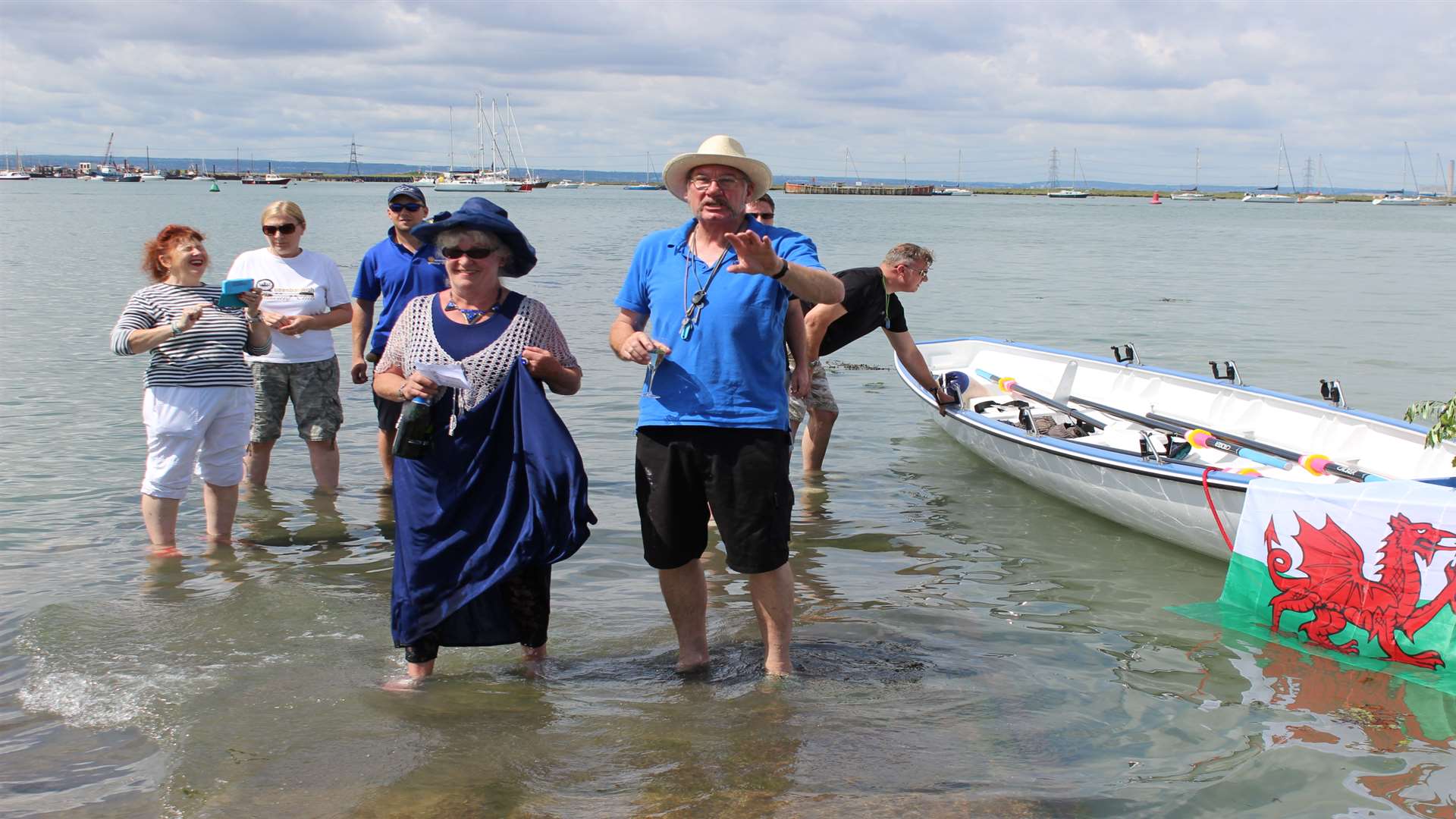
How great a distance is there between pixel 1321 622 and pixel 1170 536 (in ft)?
6.42

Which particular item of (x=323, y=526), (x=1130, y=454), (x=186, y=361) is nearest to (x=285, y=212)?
(x=186, y=361)

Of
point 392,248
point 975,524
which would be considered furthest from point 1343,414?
point 392,248

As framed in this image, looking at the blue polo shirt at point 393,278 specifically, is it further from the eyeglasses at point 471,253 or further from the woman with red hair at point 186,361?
the eyeglasses at point 471,253

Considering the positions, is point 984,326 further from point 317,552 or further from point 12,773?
point 12,773

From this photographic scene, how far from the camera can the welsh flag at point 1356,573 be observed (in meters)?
5.44

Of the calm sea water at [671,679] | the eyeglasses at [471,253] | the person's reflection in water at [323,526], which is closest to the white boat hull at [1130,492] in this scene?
the calm sea water at [671,679]

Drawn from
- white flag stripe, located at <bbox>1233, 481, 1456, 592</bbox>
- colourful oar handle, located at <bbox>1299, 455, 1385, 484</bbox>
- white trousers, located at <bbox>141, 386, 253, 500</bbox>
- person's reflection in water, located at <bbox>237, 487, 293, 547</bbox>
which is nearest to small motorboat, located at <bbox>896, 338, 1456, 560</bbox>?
colourful oar handle, located at <bbox>1299, 455, 1385, 484</bbox>

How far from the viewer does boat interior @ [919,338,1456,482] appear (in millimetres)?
7957

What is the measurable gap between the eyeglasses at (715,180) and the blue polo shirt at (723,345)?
0.48ft

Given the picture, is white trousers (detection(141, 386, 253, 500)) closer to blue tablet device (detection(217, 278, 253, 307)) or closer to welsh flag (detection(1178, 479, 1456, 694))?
blue tablet device (detection(217, 278, 253, 307))

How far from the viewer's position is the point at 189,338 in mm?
6500

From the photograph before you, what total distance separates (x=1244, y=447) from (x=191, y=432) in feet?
23.5

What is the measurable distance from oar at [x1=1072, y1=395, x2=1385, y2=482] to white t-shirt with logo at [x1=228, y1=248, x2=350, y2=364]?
6044mm

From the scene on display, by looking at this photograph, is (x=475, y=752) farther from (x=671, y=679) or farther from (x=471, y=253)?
(x=471, y=253)
